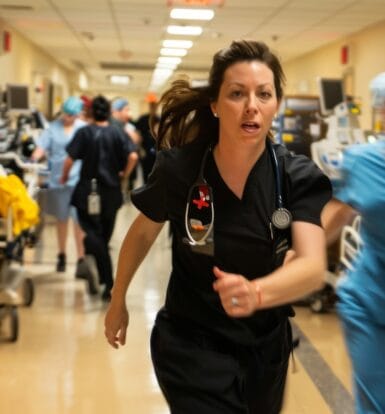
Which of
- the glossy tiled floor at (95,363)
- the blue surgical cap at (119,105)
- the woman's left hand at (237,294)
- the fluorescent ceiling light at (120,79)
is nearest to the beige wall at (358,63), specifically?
the blue surgical cap at (119,105)

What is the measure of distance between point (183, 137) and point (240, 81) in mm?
311

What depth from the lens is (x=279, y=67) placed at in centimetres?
174

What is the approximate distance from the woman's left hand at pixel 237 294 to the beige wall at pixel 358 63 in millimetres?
7231

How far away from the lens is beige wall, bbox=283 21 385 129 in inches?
381

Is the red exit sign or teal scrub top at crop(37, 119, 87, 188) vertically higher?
the red exit sign

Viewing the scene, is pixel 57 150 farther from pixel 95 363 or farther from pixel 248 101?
pixel 248 101

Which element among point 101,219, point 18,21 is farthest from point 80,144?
point 18,21

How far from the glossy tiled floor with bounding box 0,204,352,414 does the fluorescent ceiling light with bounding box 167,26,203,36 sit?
5710mm

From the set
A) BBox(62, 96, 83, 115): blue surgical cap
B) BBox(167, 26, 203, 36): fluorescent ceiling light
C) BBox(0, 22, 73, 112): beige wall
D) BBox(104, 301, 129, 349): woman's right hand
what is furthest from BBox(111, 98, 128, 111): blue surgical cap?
BBox(104, 301, 129, 349): woman's right hand

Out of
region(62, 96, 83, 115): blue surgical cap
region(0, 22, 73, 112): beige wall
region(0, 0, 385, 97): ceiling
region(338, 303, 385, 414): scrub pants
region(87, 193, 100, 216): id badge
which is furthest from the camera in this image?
region(0, 22, 73, 112): beige wall

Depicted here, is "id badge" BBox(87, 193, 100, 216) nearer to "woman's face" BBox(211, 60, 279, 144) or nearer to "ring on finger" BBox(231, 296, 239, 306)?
"woman's face" BBox(211, 60, 279, 144)

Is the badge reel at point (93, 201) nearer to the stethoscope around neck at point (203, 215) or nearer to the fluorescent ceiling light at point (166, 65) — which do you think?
the stethoscope around neck at point (203, 215)

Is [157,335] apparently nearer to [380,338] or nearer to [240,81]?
[380,338]

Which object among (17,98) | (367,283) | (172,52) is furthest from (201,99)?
(172,52)
